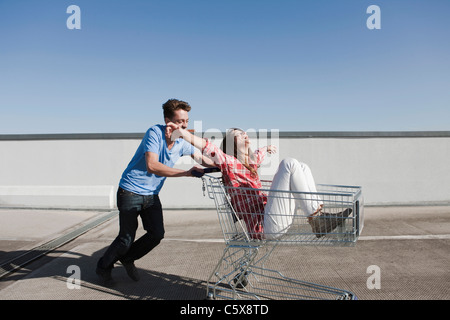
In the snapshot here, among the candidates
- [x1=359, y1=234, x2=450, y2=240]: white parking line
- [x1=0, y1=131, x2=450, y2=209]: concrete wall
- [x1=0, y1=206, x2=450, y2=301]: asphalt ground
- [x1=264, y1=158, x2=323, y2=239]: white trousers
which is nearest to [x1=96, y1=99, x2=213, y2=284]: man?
[x1=0, y1=206, x2=450, y2=301]: asphalt ground

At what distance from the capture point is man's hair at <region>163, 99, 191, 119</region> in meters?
3.36

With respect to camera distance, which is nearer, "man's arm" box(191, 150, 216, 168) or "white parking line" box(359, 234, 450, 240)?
"man's arm" box(191, 150, 216, 168)

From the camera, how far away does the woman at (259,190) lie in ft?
9.45

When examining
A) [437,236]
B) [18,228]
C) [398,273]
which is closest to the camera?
[398,273]

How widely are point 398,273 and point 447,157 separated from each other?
22.0 feet

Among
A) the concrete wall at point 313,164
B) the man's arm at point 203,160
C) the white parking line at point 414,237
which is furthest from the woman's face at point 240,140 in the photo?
the concrete wall at point 313,164

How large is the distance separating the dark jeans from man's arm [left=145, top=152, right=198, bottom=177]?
50cm

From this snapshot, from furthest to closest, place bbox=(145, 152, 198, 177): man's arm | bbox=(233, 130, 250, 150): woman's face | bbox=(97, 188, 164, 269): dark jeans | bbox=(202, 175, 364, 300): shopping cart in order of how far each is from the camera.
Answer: bbox=(97, 188, 164, 269): dark jeans < bbox=(233, 130, 250, 150): woman's face < bbox=(145, 152, 198, 177): man's arm < bbox=(202, 175, 364, 300): shopping cart

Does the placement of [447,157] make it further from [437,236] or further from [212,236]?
[212,236]

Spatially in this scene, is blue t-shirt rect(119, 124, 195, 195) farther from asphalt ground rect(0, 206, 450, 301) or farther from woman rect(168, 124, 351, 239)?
asphalt ground rect(0, 206, 450, 301)

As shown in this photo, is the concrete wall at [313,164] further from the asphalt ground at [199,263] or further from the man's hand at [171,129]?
the man's hand at [171,129]

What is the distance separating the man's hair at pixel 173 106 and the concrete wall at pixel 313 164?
576 cm
